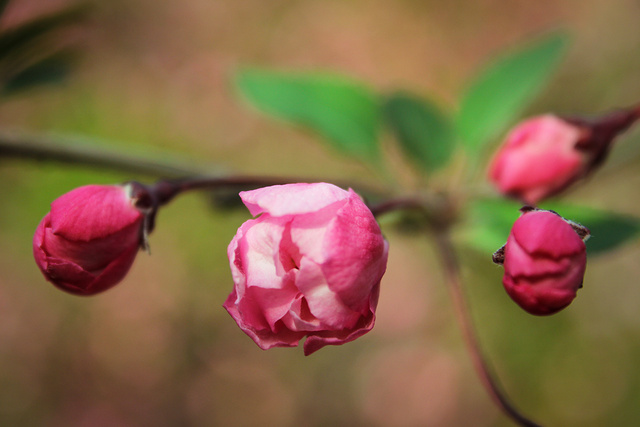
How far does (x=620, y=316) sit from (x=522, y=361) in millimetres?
344

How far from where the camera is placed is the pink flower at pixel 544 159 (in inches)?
28.8

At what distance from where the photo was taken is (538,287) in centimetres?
46

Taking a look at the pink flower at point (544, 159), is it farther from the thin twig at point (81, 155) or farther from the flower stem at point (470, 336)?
the thin twig at point (81, 155)

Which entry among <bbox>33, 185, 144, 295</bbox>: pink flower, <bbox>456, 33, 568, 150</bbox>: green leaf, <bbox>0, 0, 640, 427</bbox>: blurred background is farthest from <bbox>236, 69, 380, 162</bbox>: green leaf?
<bbox>0, 0, 640, 427</bbox>: blurred background

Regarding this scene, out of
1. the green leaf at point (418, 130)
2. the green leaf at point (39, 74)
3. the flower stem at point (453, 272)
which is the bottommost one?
the flower stem at point (453, 272)

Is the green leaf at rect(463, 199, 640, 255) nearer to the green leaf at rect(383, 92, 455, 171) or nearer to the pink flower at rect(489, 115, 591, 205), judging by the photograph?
the pink flower at rect(489, 115, 591, 205)

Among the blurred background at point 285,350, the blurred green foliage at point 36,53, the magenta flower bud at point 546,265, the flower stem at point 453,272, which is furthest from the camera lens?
the blurred background at point 285,350

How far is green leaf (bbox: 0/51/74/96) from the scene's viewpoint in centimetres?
90

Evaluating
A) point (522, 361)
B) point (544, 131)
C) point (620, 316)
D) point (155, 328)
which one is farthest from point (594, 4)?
point (155, 328)

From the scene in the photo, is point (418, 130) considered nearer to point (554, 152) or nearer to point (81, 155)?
point (554, 152)

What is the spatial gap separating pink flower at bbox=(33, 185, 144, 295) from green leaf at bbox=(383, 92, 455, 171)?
Answer: 0.54 m

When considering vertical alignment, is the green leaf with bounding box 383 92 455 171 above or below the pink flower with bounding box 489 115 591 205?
below

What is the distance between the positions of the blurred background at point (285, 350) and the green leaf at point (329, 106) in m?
0.97

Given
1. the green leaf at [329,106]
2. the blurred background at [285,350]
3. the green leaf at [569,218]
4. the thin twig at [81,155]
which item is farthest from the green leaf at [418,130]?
the blurred background at [285,350]
